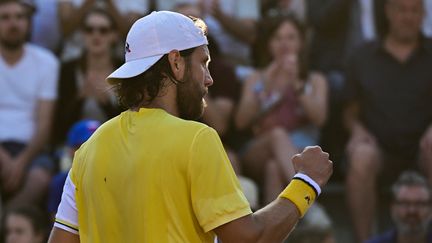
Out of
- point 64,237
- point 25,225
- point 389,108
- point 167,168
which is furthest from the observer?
point 389,108

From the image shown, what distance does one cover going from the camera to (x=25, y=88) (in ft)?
27.7

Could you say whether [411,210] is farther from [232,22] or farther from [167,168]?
[167,168]

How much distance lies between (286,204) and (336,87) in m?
5.14

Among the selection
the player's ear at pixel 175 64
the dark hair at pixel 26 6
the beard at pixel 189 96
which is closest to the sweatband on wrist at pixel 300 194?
the beard at pixel 189 96

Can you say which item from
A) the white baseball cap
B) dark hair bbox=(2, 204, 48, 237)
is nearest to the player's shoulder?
dark hair bbox=(2, 204, 48, 237)

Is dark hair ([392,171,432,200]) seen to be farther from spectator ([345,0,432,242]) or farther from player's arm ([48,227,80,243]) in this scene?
player's arm ([48,227,80,243])

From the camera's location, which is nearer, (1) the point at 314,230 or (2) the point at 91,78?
(1) the point at 314,230

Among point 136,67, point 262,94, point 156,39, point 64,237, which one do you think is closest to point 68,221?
point 64,237

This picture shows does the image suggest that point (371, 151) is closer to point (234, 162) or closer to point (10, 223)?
point (234, 162)

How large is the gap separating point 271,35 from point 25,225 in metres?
2.34

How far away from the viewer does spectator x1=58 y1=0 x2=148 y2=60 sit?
8.66m

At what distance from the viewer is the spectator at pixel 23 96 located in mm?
8109

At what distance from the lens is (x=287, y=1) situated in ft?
29.1

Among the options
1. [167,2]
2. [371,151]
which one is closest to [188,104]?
[371,151]
